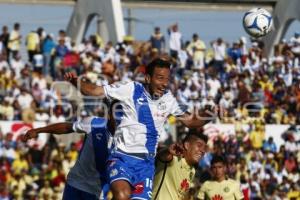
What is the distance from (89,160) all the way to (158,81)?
1.47 meters

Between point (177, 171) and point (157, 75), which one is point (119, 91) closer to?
point (157, 75)

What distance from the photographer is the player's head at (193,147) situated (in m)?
11.7

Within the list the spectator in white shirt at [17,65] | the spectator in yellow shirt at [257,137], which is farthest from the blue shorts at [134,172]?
the spectator in yellow shirt at [257,137]

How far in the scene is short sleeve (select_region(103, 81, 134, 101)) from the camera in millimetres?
10353

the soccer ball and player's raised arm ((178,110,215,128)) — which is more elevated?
the soccer ball

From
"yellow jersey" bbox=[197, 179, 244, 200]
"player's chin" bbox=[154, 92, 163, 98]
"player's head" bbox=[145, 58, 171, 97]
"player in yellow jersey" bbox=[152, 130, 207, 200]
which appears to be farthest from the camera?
"yellow jersey" bbox=[197, 179, 244, 200]

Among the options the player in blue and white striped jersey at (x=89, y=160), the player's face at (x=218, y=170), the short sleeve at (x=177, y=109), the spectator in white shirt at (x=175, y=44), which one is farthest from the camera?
the spectator in white shirt at (x=175, y=44)

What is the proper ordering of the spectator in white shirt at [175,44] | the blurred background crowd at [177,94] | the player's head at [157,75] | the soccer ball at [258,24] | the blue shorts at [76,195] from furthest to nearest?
the spectator in white shirt at [175,44]
the blurred background crowd at [177,94]
the soccer ball at [258,24]
the blue shorts at [76,195]
the player's head at [157,75]

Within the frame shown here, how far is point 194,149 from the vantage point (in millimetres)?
11750

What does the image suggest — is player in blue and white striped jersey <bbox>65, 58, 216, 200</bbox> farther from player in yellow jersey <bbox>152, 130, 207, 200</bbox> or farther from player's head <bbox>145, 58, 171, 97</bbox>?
player in yellow jersey <bbox>152, 130, 207, 200</bbox>

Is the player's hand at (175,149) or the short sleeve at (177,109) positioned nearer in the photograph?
the short sleeve at (177,109)

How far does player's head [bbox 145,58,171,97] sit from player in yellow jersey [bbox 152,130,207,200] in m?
1.26

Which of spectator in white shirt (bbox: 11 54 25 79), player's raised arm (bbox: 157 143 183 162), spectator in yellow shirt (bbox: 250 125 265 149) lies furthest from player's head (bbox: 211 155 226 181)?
spectator in yellow shirt (bbox: 250 125 265 149)

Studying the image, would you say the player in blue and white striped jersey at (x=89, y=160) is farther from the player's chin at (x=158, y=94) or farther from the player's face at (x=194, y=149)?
the player's face at (x=194, y=149)
